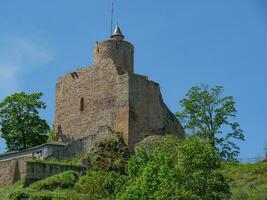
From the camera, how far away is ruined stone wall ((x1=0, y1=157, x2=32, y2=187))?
201ft

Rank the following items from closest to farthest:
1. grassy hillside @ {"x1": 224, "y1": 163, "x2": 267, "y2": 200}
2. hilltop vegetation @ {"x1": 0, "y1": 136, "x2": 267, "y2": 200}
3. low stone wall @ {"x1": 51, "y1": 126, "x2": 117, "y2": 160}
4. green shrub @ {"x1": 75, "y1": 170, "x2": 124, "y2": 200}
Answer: hilltop vegetation @ {"x1": 0, "y1": 136, "x2": 267, "y2": 200}
green shrub @ {"x1": 75, "y1": 170, "x2": 124, "y2": 200}
grassy hillside @ {"x1": 224, "y1": 163, "x2": 267, "y2": 200}
low stone wall @ {"x1": 51, "y1": 126, "x2": 117, "y2": 160}

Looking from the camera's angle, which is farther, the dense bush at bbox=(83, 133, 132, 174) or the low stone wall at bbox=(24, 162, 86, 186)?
the dense bush at bbox=(83, 133, 132, 174)

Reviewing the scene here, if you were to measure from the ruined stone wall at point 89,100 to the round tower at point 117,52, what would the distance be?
78 cm

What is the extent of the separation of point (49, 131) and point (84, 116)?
26.6 ft

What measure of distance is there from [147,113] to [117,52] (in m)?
5.97

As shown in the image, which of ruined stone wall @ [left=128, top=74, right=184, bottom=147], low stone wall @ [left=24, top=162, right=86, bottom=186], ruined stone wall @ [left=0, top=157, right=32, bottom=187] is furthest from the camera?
ruined stone wall @ [left=128, top=74, right=184, bottom=147]

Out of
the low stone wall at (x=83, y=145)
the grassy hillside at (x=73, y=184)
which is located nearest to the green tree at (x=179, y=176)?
the grassy hillside at (x=73, y=184)

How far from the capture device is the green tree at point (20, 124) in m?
73.2

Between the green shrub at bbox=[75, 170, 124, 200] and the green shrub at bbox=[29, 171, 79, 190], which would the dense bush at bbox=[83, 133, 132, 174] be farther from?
the green shrub at bbox=[75, 170, 124, 200]

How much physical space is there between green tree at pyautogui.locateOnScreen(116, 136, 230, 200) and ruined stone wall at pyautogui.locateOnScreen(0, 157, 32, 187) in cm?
1339

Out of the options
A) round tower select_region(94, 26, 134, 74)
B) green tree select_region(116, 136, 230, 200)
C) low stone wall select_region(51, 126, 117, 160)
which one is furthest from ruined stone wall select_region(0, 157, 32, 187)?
green tree select_region(116, 136, 230, 200)

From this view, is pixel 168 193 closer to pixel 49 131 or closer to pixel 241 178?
pixel 241 178

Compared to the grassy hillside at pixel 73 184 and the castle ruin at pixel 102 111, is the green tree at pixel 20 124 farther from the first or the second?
the grassy hillside at pixel 73 184

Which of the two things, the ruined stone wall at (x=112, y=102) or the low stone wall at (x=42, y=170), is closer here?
Answer: the low stone wall at (x=42, y=170)
